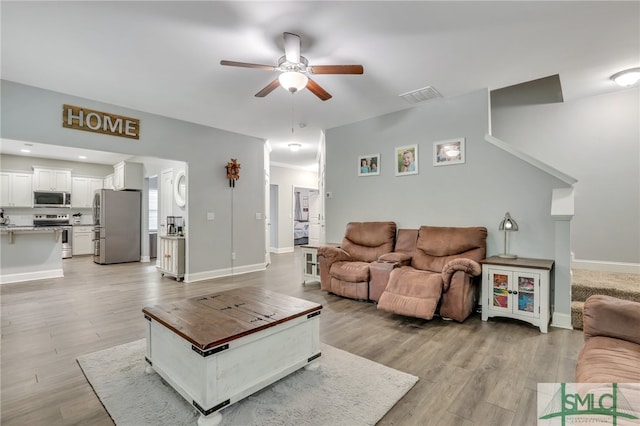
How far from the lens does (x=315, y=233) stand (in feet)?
32.6

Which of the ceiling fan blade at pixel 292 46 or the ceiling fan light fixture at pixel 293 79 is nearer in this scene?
the ceiling fan blade at pixel 292 46

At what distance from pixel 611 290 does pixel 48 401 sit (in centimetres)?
475

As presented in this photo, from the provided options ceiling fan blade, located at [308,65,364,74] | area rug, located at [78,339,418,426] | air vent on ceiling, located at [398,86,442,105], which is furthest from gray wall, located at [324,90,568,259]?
area rug, located at [78,339,418,426]

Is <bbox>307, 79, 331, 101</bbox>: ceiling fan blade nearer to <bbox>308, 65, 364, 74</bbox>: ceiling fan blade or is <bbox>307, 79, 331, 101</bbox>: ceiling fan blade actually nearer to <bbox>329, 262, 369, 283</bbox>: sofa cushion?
<bbox>308, 65, 364, 74</bbox>: ceiling fan blade

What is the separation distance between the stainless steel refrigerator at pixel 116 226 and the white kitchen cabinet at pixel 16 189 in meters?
1.45

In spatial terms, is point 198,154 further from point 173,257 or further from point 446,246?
point 446,246

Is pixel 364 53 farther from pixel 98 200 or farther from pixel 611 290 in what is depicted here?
pixel 98 200

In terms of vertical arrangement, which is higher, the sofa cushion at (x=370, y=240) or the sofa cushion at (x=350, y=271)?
the sofa cushion at (x=370, y=240)

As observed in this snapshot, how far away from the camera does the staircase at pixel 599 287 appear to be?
2.91 metres

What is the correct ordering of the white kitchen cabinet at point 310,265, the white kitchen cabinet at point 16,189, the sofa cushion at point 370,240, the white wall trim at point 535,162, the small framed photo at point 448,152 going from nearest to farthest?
the white wall trim at point 535,162 → the small framed photo at point 448,152 → the sofa cushion at point 370,240 → the white kitchen cabinet at point 310,265 → the white kitchen cabinet at point 16,189

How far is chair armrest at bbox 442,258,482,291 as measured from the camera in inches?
119

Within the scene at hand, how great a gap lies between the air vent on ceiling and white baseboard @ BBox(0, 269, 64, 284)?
653cm

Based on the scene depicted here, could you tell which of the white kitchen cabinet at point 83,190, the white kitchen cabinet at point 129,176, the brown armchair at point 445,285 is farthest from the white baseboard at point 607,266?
the white kitchen cabinet at point 83,190

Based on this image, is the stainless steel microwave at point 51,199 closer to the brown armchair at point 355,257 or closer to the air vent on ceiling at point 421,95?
the brown armchair at point 355,257
